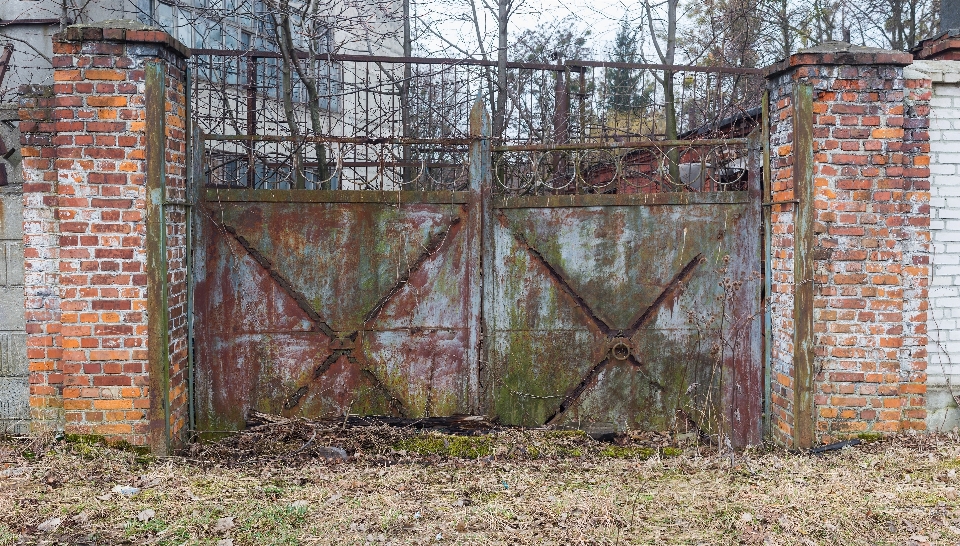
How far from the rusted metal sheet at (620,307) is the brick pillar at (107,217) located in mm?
2188

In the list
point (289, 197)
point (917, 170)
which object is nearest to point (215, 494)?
point (289, 197)

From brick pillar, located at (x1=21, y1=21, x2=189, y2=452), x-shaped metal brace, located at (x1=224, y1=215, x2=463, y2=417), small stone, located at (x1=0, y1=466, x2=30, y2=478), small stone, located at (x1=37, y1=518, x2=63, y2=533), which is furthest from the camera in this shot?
x-shaped metal brace, located at (x1=224, y1=215, x2=463, y2=417)

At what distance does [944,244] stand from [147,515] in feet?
16.6

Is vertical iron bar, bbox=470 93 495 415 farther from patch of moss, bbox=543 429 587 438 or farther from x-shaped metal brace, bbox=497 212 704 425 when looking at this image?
patch of moss, bbox=543 429 587 438

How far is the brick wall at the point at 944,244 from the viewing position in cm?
487

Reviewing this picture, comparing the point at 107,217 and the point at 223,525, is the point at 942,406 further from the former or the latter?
the point at 107,217

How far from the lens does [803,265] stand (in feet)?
15.3

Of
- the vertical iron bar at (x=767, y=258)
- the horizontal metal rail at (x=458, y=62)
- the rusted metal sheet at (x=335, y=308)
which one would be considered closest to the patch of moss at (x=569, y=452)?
the rusted metal sheet at (x=335, y=308)

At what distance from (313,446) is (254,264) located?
128 cm

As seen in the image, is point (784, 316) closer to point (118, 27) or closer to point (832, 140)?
point (832, 140)

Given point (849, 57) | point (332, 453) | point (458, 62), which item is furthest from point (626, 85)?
point (332, 453)

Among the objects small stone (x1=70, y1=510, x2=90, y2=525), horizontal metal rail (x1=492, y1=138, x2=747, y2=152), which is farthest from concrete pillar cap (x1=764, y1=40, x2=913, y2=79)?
small stone (x1=70, y1=510, x2=90, y2=525)

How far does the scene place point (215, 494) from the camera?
3980 millimetres

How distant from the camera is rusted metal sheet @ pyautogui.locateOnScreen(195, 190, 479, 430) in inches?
198
